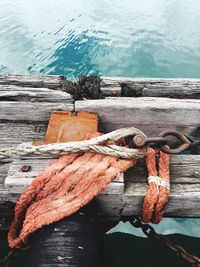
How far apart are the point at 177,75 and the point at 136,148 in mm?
5839

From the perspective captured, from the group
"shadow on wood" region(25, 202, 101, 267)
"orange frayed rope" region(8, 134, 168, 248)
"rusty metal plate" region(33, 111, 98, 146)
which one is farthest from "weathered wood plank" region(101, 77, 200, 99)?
"shadow on wood" region(25, 202, 101, 267)

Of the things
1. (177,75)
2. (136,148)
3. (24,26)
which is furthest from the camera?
(24,26)

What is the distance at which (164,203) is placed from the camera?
2031mm

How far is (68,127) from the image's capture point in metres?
2.42

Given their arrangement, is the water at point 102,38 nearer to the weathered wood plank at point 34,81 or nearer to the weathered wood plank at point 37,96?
the weathered wood plank at point 34,81

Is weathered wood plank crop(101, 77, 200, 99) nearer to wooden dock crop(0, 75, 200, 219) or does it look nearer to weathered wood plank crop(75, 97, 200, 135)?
wooden dock crop(0, 75, 200, 219)

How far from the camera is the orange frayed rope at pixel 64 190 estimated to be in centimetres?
189

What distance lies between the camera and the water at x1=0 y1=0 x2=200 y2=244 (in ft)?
25.5

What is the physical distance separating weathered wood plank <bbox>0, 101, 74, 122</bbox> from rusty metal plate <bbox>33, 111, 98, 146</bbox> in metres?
0.08

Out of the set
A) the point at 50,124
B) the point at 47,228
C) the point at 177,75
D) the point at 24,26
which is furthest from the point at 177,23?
the point at 47,228

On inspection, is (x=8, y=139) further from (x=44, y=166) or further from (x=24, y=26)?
(x=24, y=26)

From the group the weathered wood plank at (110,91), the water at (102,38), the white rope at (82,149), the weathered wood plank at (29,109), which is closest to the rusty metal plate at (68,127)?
the weathered wood plank at (29,109)

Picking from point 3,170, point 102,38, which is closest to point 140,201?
point 3,170

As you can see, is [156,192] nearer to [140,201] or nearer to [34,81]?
[140,201]
